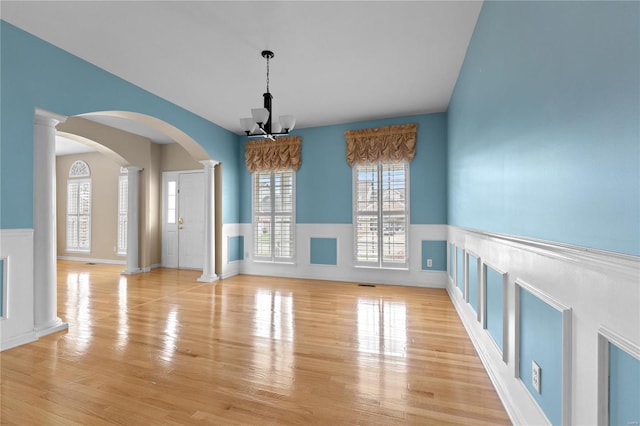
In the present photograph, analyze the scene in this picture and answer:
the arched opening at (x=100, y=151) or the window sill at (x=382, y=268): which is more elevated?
the arched opening at (x=100, y=151)

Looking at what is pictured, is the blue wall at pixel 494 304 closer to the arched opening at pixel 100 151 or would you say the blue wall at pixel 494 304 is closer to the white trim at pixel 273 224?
the white trim at pixel 273 224

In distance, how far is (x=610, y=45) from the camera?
0.86 metres

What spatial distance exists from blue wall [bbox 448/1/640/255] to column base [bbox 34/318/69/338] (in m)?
4.17

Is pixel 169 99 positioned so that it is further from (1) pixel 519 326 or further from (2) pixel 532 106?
(1) pixel 519 326

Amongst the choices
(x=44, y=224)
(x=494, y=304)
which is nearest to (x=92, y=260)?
(x=44, y=224)

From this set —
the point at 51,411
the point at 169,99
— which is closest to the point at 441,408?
the point at 51,411

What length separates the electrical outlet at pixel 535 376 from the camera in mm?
1373

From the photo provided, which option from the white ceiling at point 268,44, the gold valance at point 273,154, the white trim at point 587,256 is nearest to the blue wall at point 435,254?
the white ceiling at point 268,44

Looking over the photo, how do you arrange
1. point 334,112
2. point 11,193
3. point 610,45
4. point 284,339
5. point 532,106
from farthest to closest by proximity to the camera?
point 334,112 → point 284,339 → point 11,193 → point 532,106 → point 610,45

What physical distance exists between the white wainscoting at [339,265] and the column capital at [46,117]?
300 cm

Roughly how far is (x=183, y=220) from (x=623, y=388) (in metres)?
7.15

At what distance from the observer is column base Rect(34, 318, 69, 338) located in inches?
110

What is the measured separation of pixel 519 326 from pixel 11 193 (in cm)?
411

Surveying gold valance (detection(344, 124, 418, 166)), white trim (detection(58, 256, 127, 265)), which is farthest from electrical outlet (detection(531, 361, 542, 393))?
white trim (detection(58, 256, 127, 265))
